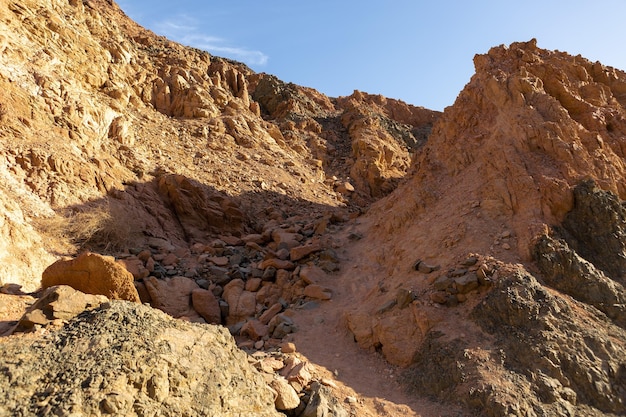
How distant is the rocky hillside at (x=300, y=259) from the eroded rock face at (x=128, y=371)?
18 millimetres

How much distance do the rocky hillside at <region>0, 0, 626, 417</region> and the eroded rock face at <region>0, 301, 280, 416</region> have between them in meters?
0.02

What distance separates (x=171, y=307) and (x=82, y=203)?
3802mm

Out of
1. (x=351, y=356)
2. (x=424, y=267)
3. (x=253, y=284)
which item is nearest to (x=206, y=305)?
(x=253, y=284)

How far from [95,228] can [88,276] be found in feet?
11.3

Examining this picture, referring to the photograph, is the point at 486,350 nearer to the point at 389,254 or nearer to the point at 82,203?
the point at 389,254

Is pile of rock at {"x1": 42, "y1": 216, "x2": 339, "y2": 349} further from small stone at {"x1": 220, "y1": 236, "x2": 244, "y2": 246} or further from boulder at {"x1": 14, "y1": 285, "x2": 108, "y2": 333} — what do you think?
boulder at {"x1": 14, "y1": 285, "x2": 108, "y2": 333}

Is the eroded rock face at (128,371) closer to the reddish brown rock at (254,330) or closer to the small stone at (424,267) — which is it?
the reddish brown rock at (254,330)

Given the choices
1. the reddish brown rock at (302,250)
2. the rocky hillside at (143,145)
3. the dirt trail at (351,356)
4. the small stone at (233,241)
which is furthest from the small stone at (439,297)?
the rocky hillside at (143,145)

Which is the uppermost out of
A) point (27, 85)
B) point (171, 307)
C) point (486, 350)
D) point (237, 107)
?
point (237, 107)

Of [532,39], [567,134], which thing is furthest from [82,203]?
[532,39]

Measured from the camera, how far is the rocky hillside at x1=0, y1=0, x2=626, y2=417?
13.5 feet

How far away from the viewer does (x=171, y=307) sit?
26.1 ft

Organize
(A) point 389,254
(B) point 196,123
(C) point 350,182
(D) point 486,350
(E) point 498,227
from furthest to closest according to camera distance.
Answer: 1. (C) point 350,182
2. (B) point 196,123
3. (A) point 389,254
4. (E) point 498,227
5. (D) point 486,350

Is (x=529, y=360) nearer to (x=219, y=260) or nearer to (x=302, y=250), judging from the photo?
(x=302, y=250)
